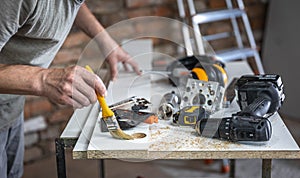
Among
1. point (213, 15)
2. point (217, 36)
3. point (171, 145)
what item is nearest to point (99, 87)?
point (171, 145)

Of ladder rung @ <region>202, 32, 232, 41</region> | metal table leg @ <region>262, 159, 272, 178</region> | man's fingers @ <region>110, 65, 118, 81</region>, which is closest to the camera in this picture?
metal table leg @ <region>262, 159, 272, 178</region>

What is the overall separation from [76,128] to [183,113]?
0.30m

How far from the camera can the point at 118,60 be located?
164cm

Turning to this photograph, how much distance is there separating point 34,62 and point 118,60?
0.37m

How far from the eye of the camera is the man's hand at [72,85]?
107cm

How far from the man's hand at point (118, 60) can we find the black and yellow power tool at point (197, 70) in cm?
12

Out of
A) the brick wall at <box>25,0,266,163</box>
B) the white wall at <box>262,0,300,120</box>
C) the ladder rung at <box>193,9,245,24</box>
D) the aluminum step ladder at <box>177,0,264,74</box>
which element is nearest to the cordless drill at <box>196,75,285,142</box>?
the aluminum step ladder at <box>177,0,264,74</box>

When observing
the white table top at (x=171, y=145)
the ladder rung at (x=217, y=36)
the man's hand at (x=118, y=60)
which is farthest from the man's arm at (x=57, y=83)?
the ladder rung at (x=217, y=36)

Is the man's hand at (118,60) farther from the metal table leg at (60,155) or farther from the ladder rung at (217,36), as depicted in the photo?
the ladder rung at (217,36)

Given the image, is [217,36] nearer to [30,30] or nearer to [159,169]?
[159,169]

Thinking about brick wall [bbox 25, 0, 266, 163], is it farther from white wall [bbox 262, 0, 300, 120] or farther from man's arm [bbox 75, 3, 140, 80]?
man's arm [bbox 75, 3, 140, 80]

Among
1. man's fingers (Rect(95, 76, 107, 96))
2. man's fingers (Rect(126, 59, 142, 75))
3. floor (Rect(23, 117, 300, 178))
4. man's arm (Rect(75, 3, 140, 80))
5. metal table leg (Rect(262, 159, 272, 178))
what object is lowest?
floor (Rect(23, 117, 300, 178))

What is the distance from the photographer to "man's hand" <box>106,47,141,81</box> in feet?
5.27

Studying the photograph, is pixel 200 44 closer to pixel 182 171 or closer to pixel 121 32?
pixel 121 32
